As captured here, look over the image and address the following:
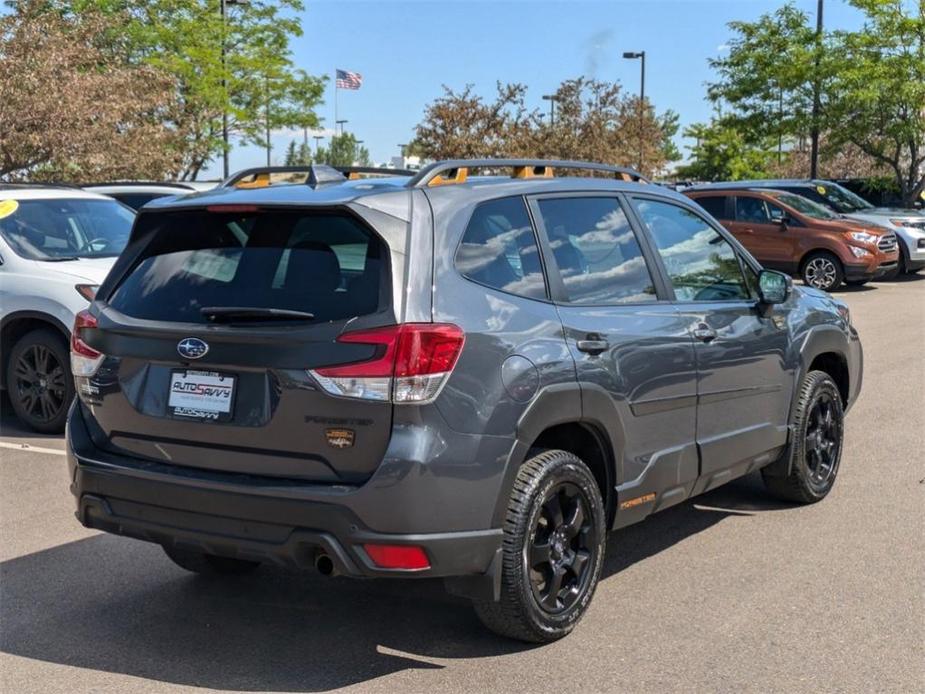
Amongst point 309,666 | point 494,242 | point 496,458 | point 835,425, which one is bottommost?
point 309,666

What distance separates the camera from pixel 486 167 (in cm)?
472

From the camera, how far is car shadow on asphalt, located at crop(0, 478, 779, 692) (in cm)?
423

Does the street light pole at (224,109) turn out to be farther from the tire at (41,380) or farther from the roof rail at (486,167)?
the roof rail at (486,167)

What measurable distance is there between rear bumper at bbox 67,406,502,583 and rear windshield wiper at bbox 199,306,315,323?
1.88ft

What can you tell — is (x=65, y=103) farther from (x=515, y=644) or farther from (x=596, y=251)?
(x=515, y=644)

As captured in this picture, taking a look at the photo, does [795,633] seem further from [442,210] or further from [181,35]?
[181,35]

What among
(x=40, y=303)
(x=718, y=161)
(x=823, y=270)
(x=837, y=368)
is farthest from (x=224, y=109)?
(x=718, y=161)

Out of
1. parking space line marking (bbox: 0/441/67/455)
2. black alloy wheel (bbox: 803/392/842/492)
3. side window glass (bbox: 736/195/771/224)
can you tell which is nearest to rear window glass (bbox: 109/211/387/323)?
black alloy wheel (bbox: 803/392/842/492)

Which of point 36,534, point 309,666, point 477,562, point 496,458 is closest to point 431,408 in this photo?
point 496,458

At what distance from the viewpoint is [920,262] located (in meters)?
21.2

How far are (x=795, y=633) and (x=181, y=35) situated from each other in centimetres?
2830

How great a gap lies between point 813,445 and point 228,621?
3.45 metres

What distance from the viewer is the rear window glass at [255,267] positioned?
401 centimetres

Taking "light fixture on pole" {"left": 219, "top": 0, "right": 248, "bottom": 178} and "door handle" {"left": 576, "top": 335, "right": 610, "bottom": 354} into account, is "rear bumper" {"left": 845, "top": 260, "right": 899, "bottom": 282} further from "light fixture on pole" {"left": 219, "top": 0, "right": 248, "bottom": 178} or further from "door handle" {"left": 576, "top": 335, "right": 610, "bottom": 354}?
"light fixture on pole" {"left": 219, "top": 0, "right": 248, "bottom": 178}
